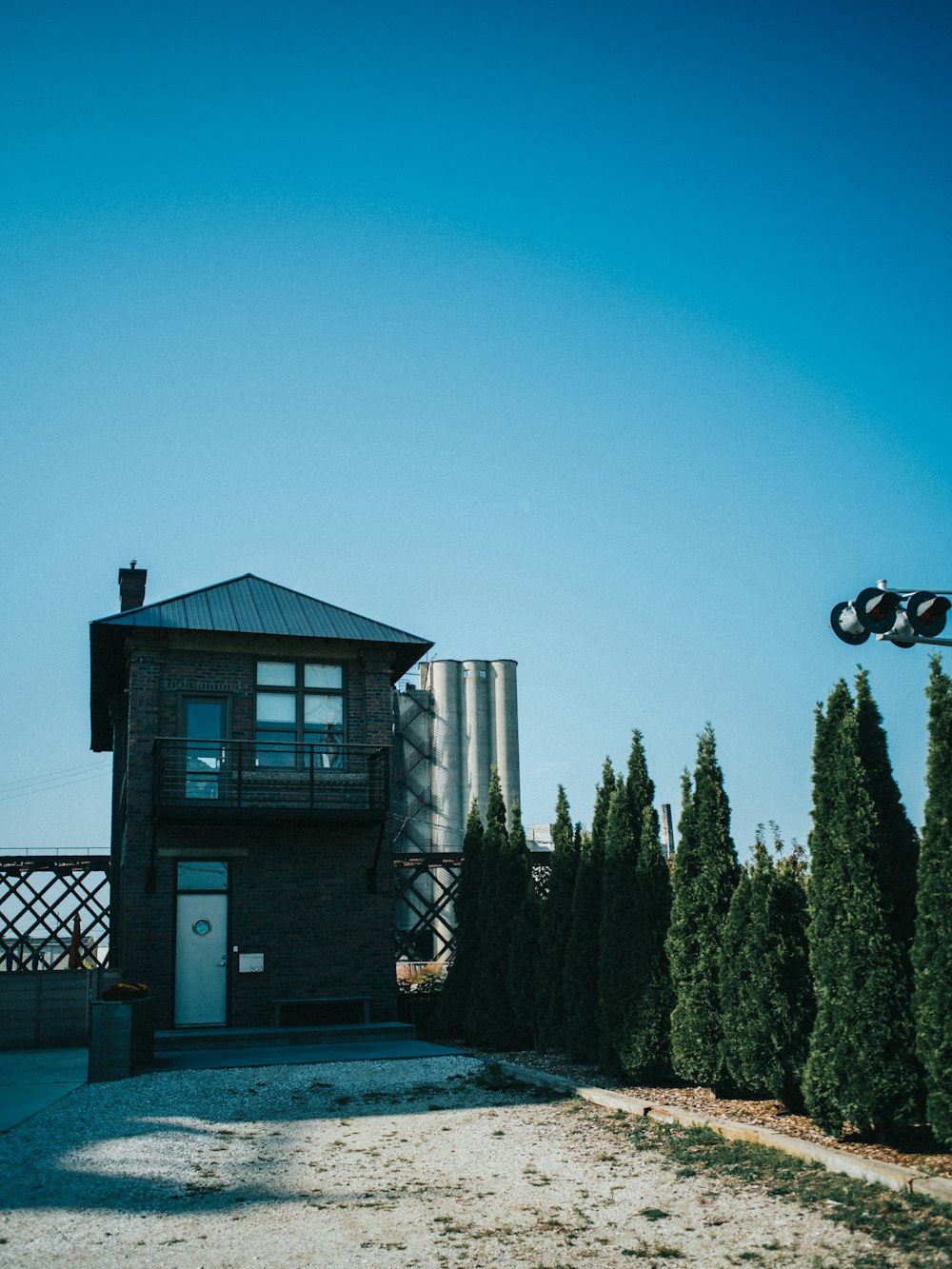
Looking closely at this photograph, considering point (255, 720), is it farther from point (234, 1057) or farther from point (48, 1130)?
point (48, 1130)

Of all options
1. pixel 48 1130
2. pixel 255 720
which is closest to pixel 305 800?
pixel 255 720

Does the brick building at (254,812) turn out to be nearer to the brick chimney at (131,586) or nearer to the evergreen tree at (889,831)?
the brick chimney at (131,586)

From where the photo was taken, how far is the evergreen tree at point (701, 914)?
1059cm

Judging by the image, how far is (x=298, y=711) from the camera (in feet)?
61.8

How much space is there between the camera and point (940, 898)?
7.59m

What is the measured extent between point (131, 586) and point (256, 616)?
5.73m

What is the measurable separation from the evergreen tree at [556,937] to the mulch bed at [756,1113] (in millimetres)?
441

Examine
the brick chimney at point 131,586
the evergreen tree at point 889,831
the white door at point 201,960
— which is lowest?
the white door at point 201,960

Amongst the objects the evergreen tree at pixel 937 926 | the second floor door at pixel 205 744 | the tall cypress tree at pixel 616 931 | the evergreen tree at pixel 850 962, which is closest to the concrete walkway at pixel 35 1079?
the second floor door at pixel 205 744

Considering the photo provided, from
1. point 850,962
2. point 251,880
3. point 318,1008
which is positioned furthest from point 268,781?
point 850,962

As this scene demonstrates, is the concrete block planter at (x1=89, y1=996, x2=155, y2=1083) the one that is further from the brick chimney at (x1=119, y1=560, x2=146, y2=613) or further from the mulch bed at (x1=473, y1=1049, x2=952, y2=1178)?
the brick chimney at (x1=119, y1=560, x2=146, y2=613)

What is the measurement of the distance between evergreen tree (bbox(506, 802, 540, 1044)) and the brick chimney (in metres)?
11.7

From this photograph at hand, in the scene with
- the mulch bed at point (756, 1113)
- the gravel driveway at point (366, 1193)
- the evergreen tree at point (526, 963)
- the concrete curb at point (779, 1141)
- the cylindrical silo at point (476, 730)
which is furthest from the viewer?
the cylindrical silo at point (476, 730)

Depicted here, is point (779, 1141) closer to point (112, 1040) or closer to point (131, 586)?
point (112, 1040)
